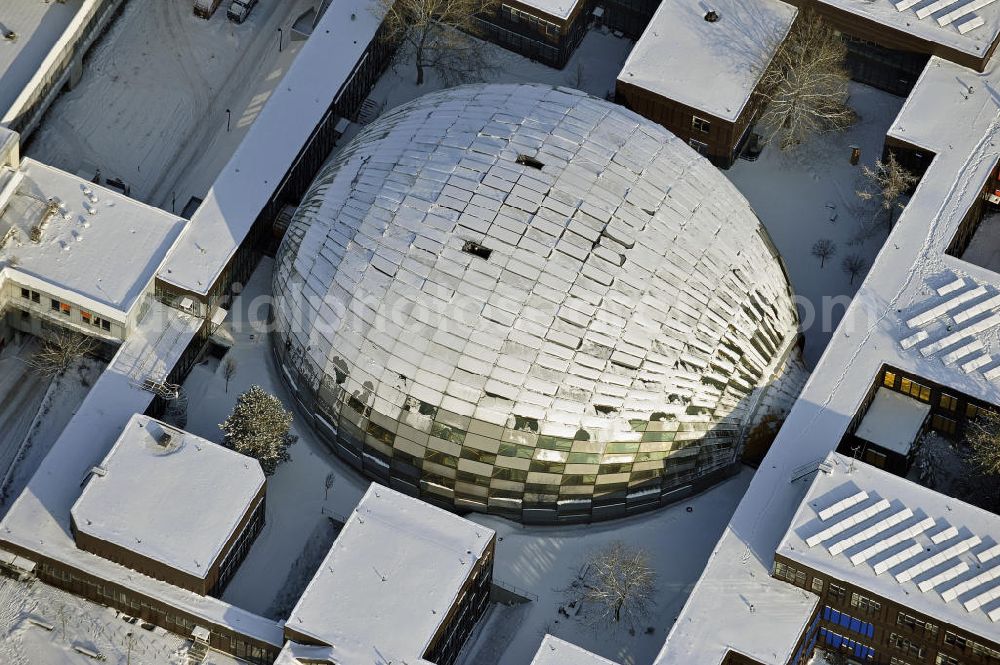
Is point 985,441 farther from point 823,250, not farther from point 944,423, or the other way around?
point 823,250

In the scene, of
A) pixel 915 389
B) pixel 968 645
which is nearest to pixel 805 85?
pixel 915 389

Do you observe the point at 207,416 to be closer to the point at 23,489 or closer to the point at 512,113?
the point at 23,489

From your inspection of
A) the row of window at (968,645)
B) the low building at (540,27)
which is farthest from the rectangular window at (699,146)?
the row of window at (968,645)

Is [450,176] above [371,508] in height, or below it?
above

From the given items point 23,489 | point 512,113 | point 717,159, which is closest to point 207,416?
point 23,489

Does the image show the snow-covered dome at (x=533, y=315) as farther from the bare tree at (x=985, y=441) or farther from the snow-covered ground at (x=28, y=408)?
the snow-covered ground at (x=28, y=408)

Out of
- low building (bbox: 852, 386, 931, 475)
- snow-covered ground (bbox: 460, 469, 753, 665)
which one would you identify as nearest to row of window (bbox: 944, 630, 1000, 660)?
low building (bbox: 852, 386, 931, 475)

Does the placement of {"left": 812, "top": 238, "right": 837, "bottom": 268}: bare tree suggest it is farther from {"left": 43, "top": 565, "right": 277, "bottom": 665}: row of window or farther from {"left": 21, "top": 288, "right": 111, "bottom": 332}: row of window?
{"left": 21, "top": 288, "right": 111, "bottom": 332}: row of window
